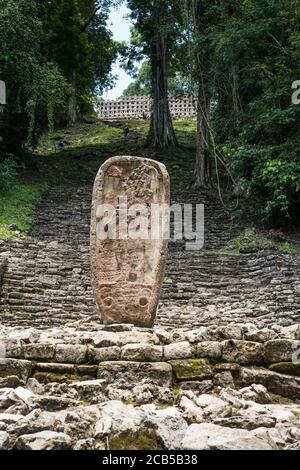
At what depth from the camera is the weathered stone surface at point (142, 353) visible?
3903 millimetres

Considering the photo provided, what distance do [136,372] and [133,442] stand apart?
1.01m

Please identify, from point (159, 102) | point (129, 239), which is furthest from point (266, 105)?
point (129, 239)

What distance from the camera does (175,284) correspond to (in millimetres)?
10039

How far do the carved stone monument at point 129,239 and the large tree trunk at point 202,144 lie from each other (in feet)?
35.6

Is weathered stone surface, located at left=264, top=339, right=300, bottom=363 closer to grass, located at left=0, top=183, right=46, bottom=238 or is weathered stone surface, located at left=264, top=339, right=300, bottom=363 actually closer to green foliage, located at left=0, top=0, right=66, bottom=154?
grass, located at left=0, top=183, right=46, bottom=238

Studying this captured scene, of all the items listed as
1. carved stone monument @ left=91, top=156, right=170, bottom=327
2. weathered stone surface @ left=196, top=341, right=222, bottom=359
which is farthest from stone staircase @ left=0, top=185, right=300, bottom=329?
weathered stone surface @ left=196, top=341, right=222, bottom=359

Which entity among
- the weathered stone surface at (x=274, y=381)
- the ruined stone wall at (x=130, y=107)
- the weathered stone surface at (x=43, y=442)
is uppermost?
the ruined stone wall at (x=130, y=107)

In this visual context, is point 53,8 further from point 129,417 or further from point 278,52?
point 129,417

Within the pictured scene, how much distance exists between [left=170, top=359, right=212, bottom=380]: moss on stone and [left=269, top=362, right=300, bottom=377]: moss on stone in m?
0.48

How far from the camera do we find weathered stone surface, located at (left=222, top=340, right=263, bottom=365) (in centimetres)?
401

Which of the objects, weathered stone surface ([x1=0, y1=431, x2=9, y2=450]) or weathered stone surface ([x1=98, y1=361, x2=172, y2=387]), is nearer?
weathered stone surface ([x1=0, y1=431, x2=9, y2=450])

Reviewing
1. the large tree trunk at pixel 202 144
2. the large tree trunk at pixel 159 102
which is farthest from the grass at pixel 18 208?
the large tree trunk at pixel 159 102

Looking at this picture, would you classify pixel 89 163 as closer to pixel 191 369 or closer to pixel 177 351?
pixel 177 351

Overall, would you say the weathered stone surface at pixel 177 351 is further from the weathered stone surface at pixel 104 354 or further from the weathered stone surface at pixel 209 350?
the weathered stone surface at pixel 104 354
